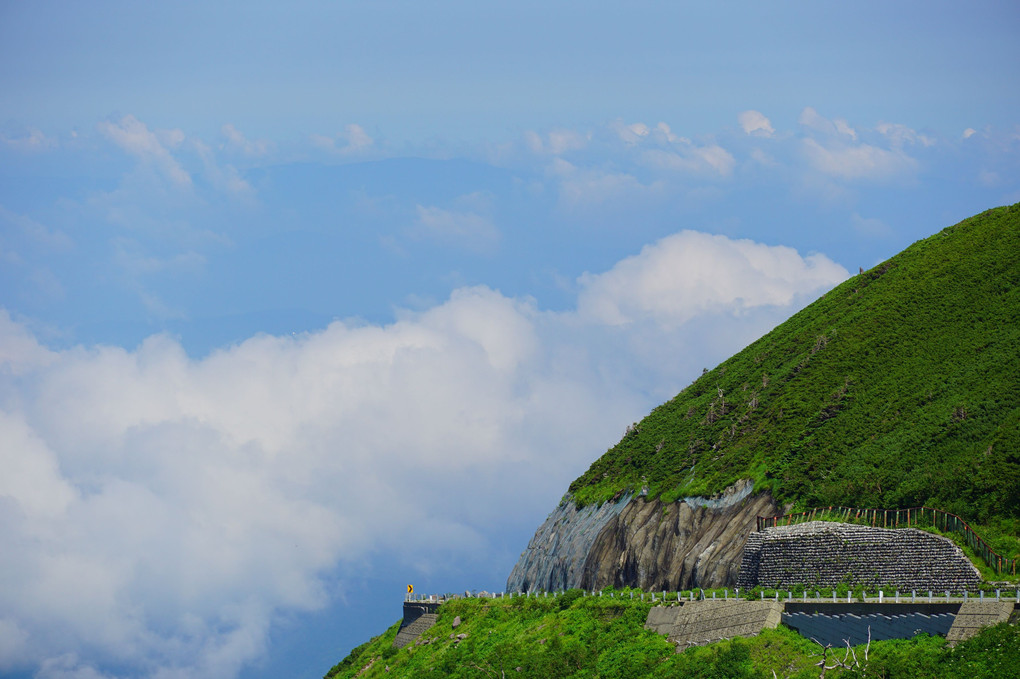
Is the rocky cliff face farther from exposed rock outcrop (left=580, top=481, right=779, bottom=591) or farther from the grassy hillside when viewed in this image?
the grassy hillside

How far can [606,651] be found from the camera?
84625 mm

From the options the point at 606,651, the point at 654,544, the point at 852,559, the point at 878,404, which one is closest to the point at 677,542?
the point at 654,544

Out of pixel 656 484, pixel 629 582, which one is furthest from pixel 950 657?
pixel 656 484

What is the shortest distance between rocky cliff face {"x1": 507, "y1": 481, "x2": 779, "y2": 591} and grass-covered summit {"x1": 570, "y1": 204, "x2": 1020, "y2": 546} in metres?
1.95

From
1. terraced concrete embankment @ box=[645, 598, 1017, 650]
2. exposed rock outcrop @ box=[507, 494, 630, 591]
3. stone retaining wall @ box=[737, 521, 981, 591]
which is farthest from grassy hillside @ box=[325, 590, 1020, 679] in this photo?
stone retaining wall @ box=[737, 521, 981, 591]

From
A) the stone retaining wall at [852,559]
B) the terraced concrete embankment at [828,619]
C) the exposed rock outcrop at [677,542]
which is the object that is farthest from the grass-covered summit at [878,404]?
the terraced concrete embankment at [828,619]

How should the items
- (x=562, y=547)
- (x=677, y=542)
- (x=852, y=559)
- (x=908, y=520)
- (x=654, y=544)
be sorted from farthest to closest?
(x=562, y=547)
(x=654, y=544)
(x=677, y=542)
(x=908, y=520)
(x=852, y=559)

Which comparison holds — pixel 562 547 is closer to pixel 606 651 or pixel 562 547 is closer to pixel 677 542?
pixel 677 542

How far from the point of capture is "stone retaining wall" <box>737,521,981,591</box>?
77.5 m

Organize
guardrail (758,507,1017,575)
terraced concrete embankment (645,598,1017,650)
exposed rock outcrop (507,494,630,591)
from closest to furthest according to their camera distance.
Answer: terraced concrete embankment (645,598,1017,650)
guardrail (758,507,1017,575)
exposed rock outcrop (507,494,630,591)

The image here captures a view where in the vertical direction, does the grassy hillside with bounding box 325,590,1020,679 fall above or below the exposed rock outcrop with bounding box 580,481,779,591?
below

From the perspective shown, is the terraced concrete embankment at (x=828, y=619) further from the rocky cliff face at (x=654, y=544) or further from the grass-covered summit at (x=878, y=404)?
the grass-covered summit at (x=878, y=404)

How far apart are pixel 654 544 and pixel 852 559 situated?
23.8 m

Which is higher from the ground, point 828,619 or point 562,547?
point 562,547
